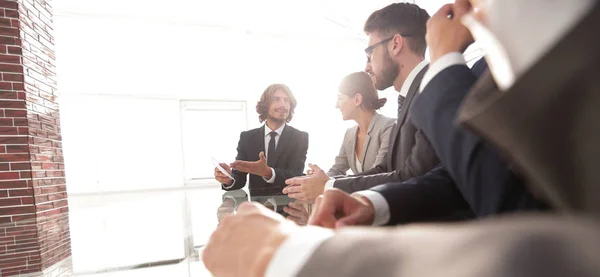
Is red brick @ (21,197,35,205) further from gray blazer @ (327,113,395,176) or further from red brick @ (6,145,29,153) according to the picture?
gray blazer @ (327,113,395,176)

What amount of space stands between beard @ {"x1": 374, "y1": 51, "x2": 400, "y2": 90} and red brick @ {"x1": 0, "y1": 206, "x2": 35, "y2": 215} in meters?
3.24

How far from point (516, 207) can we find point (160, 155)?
7474mm

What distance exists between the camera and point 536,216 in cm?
17

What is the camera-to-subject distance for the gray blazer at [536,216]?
136 mm

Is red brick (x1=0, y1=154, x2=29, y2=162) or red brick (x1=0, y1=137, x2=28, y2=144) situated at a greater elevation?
red brick (x1=0, y1=137, x2=28, y2=144)

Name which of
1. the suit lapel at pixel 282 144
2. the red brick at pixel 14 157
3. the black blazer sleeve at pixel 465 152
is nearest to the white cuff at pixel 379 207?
the black blazer sleeve at pixel 465 152

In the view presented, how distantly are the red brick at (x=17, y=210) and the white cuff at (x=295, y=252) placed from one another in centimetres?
361

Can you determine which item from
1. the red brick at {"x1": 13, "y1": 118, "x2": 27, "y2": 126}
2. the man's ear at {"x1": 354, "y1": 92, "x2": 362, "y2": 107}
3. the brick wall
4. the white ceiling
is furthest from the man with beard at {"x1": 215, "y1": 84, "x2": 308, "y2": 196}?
the white ceiling

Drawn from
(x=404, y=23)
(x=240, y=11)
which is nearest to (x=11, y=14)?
(x=404, y=23)

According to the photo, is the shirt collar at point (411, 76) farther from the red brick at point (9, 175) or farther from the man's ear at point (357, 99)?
the red brick at point (9, 175)

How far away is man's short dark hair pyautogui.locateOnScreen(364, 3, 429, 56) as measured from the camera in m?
1.74

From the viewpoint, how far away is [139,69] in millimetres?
6914

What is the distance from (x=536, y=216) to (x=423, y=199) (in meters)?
0.64

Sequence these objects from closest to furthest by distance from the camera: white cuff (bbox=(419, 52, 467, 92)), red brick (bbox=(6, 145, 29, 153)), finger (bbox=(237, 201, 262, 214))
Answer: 1. finger (bbox=(237, 201, 262, 214))
2. white cuff (bbox=(419, 52, 467, 92))
3. red brick (bbox=(6, 145, 29, 153))
